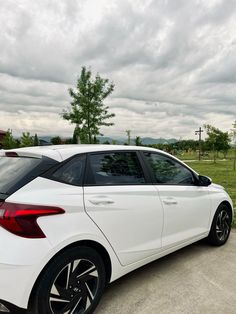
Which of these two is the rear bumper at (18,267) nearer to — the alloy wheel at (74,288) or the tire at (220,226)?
the alloy wheel at (74,288)

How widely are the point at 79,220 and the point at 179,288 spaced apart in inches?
61.0

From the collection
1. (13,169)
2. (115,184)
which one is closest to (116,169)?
(115,184)

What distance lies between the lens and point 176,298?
9.98 ft

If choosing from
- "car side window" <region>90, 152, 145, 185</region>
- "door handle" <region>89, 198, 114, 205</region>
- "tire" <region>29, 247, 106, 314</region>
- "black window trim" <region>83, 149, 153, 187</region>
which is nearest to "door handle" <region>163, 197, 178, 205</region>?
"black window trim" <region>83, 149, 153, 187</region>

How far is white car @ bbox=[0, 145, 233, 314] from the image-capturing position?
2.22 meters

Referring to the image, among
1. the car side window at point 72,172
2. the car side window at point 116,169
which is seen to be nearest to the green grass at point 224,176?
the car side window at point 116,169

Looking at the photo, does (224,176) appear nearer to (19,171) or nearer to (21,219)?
(19,171)

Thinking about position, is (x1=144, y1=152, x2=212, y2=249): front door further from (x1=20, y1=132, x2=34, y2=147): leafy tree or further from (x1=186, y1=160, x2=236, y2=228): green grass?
(x1=20, y1=132, x2=34, y2=147): leafy tree

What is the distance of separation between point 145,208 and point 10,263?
4.92 ft

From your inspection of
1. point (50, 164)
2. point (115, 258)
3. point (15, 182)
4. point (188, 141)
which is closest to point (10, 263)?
point (15, 182)

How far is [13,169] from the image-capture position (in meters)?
2.66

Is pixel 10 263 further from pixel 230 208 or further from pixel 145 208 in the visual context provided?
pixel 230 208

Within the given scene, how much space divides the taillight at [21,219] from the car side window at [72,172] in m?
0.39

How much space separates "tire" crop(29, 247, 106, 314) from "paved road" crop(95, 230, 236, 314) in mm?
326
